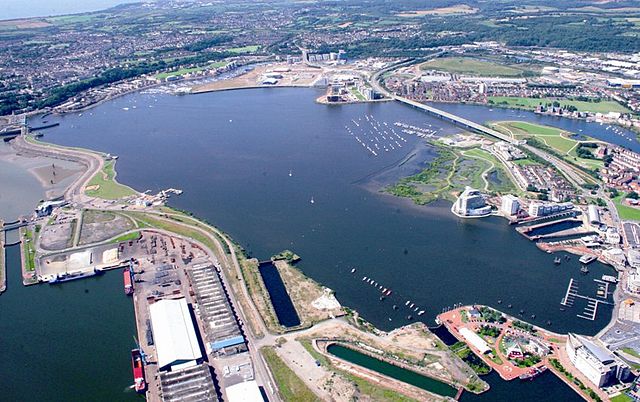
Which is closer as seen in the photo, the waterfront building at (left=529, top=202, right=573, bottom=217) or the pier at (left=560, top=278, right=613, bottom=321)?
the pier at (left=560, top=278, right=613, bottom=321)

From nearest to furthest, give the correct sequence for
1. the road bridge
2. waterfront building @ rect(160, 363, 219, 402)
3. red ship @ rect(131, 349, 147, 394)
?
waterfront building @ rect(160, 363, 219, 402) < red ship @ rect(131, 349, 147, 394) < the road bridge

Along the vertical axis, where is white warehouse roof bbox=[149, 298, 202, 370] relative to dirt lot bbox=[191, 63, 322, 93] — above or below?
below

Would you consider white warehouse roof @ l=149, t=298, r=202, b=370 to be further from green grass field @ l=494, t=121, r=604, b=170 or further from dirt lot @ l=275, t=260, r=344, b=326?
green grass field @ l=494, t=121, r=604, b=170

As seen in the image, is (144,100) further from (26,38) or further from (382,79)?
(26,38)

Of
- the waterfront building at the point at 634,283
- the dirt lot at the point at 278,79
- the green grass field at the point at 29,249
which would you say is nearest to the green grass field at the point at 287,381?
the green grass field at the point at 29,249

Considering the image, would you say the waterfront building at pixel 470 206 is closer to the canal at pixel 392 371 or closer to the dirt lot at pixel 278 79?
the canal at pixel 392 371

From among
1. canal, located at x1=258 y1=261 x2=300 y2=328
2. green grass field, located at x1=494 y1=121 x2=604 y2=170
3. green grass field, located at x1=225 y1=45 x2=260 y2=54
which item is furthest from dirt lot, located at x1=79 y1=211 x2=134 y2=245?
green grass field, located at x1=225 y1=45 x2=260 y2=54

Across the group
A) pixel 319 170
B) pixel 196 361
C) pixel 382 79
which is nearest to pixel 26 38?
pixel 382 79
